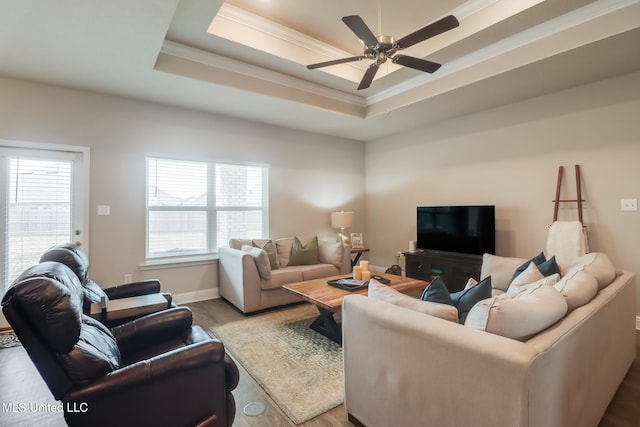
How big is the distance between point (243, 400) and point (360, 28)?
101 inches

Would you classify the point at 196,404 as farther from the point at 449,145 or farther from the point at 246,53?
the point at 449,145

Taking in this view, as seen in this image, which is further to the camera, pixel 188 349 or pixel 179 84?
pixel 179 84

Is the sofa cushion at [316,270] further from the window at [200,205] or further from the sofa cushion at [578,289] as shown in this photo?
the sofa cushion at [578,289]

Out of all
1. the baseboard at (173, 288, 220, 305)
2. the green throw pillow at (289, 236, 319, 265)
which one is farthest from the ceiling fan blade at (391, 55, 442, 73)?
the baseboard at (173, 288, 220, 305)

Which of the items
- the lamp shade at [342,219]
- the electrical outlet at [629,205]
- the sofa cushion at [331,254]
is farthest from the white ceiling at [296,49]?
the sofa cushion at [331,254]


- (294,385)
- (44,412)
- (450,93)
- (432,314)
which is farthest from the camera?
(450,93)

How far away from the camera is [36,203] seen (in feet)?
11.4

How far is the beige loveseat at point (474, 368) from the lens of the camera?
1.10 m

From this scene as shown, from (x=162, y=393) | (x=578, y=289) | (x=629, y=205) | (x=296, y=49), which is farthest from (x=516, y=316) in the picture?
(x=296, y=49)

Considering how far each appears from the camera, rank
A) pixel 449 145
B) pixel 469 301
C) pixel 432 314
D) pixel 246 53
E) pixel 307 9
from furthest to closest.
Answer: pixel 449 145 < pixel 246 53 < pixel 307 9 < pixel 469 301 < pixel 432 314

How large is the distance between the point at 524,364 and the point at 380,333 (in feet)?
2.06

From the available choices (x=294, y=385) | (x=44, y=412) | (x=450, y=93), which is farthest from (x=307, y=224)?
(x=44, y=412)

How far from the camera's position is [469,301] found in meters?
1.67

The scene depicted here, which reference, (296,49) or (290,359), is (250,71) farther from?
(290,359)
